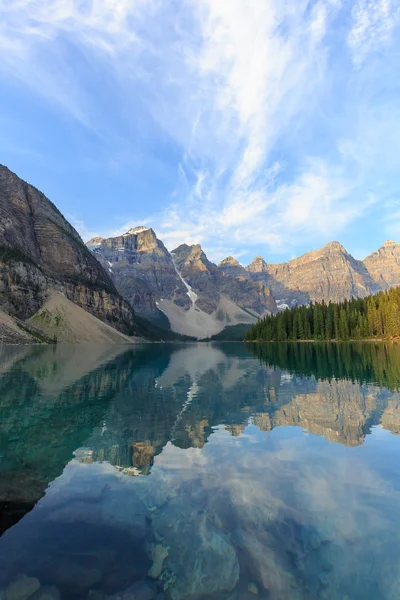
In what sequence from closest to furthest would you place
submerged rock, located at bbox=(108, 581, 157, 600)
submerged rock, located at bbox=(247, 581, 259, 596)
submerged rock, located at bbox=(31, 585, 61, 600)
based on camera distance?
submerged rock, located at bbox=(31, 585, 61, 600) < submerged rock, located at bbox=(108, 581, 157, 600) < submerged rock, located at bbox=(247, 581, 259, 596)

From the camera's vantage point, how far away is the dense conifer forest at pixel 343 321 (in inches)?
5615

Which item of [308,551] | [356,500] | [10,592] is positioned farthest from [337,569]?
[10,592]

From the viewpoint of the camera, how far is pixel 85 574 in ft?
25.6

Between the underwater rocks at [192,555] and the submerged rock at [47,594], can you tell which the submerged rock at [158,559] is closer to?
the underwater rocks at [192,555]

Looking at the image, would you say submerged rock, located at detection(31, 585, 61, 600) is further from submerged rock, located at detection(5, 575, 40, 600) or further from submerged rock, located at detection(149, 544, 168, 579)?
submerged rock, located at detection(149, 544, 168, 579)

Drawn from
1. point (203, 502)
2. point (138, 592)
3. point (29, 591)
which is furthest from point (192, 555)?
point (29, 591)

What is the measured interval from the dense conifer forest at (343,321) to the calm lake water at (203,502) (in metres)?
135

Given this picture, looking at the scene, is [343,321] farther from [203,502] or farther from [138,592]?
[138,592]

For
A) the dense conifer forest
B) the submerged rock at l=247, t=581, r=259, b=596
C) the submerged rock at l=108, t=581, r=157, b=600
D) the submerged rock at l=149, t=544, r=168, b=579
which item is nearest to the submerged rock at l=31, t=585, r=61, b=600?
the submerged rock at l=108, t=581, r=157, b=600

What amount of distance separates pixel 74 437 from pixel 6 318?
5639 inches

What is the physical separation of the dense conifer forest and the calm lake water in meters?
135

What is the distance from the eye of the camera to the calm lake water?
780 centimetres

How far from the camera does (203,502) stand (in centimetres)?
1136

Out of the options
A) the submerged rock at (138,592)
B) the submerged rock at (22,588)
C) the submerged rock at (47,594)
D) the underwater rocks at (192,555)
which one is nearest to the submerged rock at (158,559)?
the underwater rocks at (192,555)
